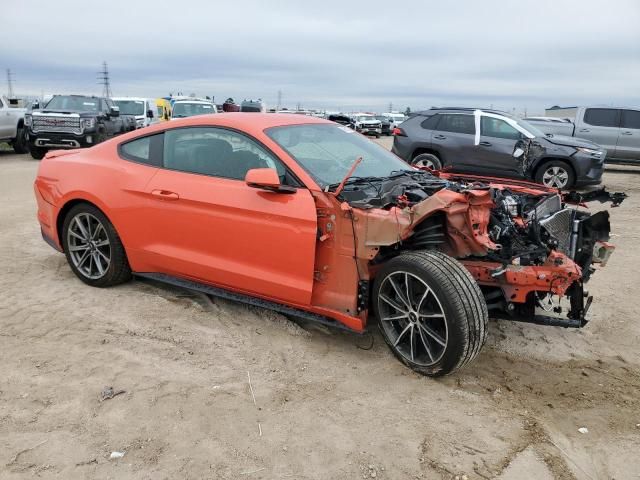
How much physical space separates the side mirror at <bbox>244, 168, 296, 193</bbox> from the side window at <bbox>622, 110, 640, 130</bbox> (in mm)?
14047

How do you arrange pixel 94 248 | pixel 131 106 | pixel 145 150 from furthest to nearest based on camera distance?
pixel 131 106
pixel 94 248
pixel 145 150

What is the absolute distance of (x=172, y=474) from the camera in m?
2.60

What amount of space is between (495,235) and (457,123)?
27.7ft

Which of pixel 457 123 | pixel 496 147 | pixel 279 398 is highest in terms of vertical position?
pixel 457 123

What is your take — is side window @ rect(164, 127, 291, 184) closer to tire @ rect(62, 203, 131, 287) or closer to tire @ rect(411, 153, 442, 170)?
tire @ rect(62, 203, 131, 287)

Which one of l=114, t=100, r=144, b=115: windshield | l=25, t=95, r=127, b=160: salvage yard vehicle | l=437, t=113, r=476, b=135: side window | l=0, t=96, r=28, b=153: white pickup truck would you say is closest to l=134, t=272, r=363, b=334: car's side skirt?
l=437, t=113, r=476, b=135: side window

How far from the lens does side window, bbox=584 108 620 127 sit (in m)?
14.9

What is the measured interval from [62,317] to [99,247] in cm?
76

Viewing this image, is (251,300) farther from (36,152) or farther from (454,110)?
(36,152)

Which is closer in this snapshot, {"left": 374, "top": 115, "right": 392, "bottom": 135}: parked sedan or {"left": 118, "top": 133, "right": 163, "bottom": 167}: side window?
{"left": 118, "top": 133, "right": 163, "bottom": 167}: side window

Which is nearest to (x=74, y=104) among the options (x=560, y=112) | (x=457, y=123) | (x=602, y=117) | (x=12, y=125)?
(x=12, y=125)

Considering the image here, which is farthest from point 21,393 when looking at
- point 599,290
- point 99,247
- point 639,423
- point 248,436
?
point 599,290

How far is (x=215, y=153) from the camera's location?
4230 mm

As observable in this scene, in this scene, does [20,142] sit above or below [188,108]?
below
